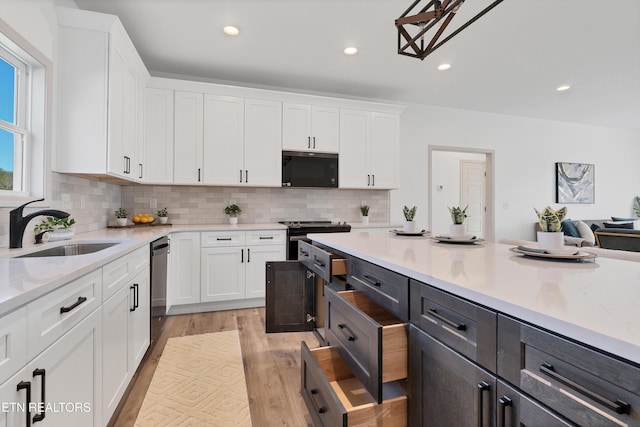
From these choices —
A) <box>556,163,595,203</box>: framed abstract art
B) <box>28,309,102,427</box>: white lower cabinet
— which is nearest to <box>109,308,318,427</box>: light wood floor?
<box>28,309,102,427</box>: white lower cabinet

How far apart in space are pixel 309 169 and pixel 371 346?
116 inches

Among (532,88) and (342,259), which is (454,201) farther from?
(342,259)

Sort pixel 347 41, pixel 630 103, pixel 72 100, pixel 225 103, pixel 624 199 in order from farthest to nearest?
1. pixel 624 199
2. pixel 630 103
3. pixel 225 103
4. pixel 347 41
5. pixel 72 100

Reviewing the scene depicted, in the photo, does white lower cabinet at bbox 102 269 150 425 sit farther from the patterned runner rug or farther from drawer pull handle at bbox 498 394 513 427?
drawer pull handle at bbox 498 394 513 427

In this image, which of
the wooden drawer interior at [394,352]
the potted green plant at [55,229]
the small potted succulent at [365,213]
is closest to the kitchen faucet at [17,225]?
the potted green plant at [55,229]

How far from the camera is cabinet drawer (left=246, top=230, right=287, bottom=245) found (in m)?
3.31

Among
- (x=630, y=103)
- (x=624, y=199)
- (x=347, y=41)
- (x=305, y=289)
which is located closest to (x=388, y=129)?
(x=347, y=41)

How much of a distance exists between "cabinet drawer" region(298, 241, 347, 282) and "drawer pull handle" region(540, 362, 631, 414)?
1097mm

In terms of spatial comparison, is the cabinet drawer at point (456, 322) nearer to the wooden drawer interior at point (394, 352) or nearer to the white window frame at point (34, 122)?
the wooden drawer interior at point (394, 352)

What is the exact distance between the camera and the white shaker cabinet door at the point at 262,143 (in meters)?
3.56

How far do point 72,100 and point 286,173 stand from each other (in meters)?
2.08

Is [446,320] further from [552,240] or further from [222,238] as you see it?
[222,238]

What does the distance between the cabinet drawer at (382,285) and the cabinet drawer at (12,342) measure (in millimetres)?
1152

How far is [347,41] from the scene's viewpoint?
2.91 meters
